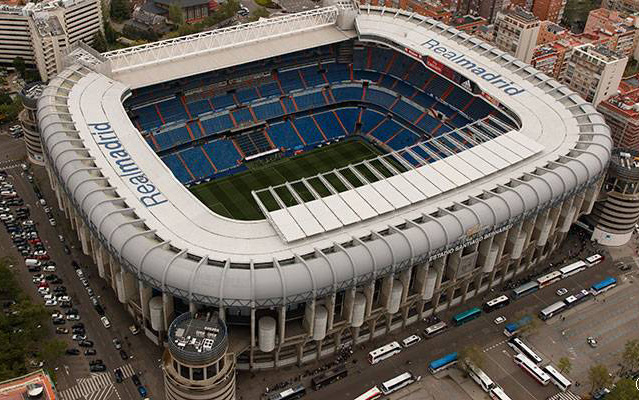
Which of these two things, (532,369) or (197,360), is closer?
(197,360)

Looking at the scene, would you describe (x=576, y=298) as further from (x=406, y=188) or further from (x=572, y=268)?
(x=406, y=188)

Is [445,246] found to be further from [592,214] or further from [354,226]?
[592,214]

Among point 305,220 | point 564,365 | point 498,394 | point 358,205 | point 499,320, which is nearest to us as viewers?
point 498,394

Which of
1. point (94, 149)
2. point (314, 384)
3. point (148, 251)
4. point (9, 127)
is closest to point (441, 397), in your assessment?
point (314, 384)

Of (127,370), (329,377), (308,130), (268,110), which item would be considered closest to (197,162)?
(268,110)

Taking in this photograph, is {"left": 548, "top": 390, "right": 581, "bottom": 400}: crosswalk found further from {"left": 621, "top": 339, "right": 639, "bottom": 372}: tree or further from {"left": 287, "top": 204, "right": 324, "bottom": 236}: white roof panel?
{"left": 287, "top": 204, "right": 324, "bottom": 236}: white roof panel

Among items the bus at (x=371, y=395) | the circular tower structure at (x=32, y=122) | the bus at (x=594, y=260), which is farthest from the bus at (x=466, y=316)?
the circular tower structure at (x=32, y=122)
